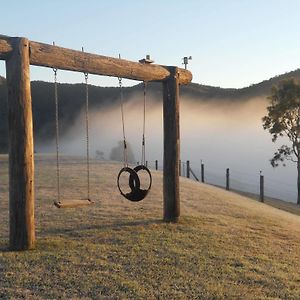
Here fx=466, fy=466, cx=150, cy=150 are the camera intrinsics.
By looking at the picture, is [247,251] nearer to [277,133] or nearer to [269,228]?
[269,228]

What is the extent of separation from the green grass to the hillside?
66758mm

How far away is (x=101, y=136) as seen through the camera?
7500 centimetres

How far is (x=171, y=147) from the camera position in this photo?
10031mm

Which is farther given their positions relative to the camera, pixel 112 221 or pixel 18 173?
pixel 112 221

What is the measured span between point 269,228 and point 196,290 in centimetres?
474

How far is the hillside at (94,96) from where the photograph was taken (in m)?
78.8

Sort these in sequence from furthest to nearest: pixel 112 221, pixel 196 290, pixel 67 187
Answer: pixel 67 187 < pixel 112 221 < pixel 196 290

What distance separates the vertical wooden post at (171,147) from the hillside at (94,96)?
67227mm

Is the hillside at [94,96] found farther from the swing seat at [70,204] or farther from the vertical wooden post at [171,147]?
the swing seat at [70,204]

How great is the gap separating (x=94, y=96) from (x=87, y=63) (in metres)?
75.9

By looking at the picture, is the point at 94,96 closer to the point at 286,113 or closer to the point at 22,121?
the point at 286,113

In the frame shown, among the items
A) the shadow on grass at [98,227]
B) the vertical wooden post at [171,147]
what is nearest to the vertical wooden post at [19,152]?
the shadow on grass at [98,227]

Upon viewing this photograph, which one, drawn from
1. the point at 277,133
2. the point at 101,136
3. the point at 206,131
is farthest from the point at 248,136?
the point at 277,133

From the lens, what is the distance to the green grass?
6.11 metres
